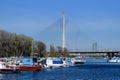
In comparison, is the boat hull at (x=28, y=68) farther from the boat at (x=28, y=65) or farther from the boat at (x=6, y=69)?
the boat at (x=6, y=69)

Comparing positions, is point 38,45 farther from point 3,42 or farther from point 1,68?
point 1,68

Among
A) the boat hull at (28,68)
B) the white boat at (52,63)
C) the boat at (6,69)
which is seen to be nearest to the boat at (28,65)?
the boat hull at (28,68)

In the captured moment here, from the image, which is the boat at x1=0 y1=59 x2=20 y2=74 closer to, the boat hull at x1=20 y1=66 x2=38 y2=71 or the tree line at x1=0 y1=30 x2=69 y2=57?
the boat hull at x1=20 y1=66 x2=38 y2=71

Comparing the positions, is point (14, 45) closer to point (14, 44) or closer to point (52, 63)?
point (14, 44)

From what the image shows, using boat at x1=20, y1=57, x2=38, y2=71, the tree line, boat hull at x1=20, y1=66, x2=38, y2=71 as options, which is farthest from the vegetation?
boat hull at x1=20, y1=66, x2=38, y2=71

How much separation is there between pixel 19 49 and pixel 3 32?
12.2 m

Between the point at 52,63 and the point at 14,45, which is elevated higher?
the point at 14,45

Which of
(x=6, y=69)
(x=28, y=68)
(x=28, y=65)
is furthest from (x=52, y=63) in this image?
(x=6, y=69)

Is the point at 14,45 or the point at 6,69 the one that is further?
the point at 14,45

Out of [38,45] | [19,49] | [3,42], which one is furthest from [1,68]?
[38,45]

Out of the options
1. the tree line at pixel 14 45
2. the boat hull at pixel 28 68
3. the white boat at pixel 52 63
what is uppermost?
the tree line at pixel 14 45

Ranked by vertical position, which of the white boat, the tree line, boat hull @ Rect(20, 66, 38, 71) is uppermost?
the tree line

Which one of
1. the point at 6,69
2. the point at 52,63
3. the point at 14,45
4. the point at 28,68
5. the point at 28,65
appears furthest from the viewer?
the point at 14,45

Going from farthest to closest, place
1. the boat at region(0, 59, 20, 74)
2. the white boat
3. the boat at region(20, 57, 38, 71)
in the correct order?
the white boat
the boat at region(20, 57, 38, 71)
the boat at region(0, 59, 20, 74)
